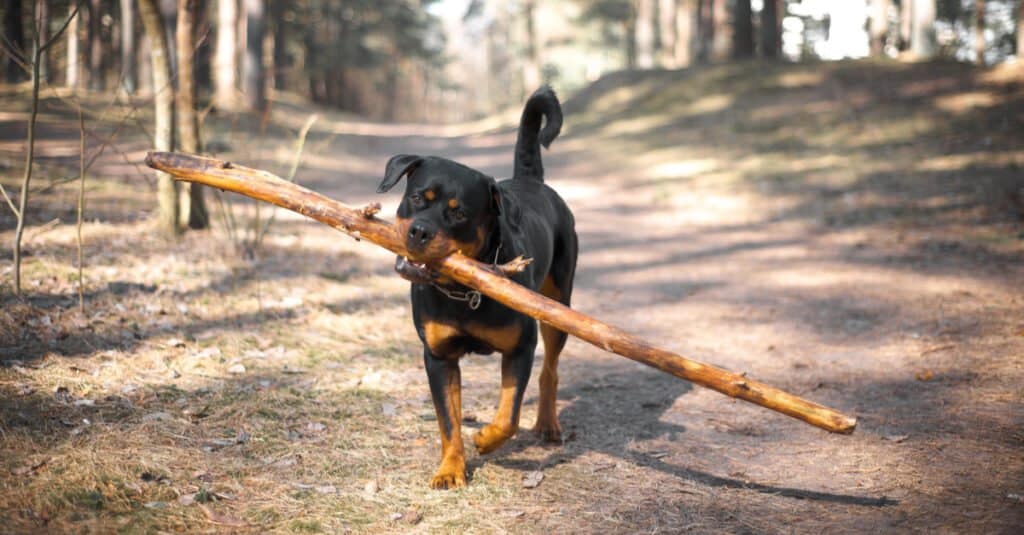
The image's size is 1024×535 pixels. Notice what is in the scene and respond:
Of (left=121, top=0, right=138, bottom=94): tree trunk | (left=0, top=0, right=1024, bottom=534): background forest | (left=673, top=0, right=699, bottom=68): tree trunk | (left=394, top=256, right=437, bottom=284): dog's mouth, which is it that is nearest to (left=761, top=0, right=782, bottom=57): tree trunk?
(left=0, top=0, right=1024, bottom=534): background forest

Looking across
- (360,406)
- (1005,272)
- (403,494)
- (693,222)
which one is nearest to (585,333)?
(403,494)

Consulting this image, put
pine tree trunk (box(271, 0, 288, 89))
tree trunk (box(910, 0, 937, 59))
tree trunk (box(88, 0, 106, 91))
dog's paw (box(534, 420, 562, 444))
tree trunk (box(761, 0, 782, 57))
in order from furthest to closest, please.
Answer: pine tree trunk (box(271, 0, 288, 89)) → tree trunk (box(88, 0, 106, 91)) → tree trunk (box(761, 0, 782, 57)) → tree trunk (box(910, 0, 937, 59)) → dog's paw (box(534, 420, 562, 444))

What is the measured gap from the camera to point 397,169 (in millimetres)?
3820

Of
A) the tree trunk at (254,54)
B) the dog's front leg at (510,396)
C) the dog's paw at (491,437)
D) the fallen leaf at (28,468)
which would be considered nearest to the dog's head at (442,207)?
A: the dog's front leg at (510,396)

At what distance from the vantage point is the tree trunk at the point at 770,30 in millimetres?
21547

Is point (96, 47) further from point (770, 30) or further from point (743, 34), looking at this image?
point (770, 30)

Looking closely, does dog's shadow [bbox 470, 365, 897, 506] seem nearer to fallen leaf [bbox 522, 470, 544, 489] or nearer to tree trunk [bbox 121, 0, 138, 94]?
fallen leaf [bbox 522, 470, 544, 489]

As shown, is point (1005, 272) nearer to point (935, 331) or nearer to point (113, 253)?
point (935, 331)

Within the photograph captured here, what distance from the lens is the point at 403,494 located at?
3.83 m

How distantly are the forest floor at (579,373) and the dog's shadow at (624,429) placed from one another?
0.02m

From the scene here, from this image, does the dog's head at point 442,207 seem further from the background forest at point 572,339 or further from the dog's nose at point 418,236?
the background forest at point 572,339

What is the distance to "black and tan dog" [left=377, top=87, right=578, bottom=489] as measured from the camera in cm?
366

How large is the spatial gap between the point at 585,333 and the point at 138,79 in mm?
22340

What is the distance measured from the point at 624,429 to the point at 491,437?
49.1 inches
